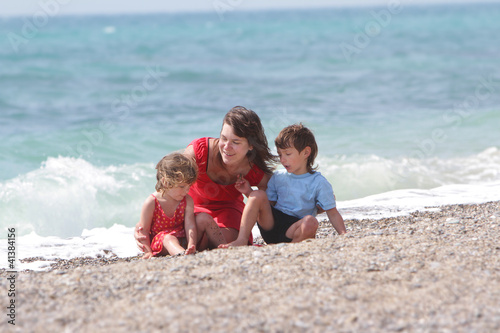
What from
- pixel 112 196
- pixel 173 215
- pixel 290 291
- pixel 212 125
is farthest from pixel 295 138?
pixel 212 125

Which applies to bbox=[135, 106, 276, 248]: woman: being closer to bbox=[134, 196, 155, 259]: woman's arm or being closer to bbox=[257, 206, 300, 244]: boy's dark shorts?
bbox=[134, 196, 155, 259]: woman's arm

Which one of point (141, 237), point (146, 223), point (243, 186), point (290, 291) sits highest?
point (243, 186)

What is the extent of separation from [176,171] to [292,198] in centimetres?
91

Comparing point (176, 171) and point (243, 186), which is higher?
point (176, 171)

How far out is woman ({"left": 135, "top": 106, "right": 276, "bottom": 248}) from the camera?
166 inches

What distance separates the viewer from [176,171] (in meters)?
4.07

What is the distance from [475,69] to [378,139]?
9.93 m

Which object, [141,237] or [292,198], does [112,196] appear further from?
[292,198]

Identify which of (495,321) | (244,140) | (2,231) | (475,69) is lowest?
(495,321)

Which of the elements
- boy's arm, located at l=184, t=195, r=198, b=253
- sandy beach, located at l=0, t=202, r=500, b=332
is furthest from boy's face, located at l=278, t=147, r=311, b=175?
boy's arm, located at l=184, t=195, r=198, b=253

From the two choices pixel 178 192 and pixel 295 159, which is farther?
pixel 295 159

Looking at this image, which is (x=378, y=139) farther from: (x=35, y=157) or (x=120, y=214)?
(x=35, y=157)

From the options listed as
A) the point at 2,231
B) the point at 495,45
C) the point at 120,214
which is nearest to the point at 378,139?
the point at 120,214

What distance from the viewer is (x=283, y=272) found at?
3240 millimetres
